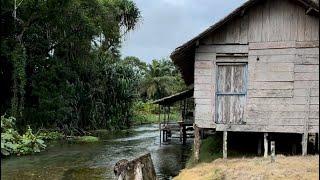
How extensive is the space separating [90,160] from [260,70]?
1082 cm

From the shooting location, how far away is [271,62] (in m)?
16.3

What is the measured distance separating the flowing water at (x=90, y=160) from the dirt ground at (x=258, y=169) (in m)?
4.31

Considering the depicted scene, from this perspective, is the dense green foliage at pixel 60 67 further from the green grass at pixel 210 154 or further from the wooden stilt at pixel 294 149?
the wooden stilt at pixel 294 149

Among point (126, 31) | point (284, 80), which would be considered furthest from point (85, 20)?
point (284, 80)

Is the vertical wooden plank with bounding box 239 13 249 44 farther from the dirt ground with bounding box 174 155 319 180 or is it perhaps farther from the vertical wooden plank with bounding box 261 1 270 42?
the dirt ground with bounding box 174 155 319 180

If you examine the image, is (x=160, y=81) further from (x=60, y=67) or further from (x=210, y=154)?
(x=210, y=154)

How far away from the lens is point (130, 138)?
3569 cm

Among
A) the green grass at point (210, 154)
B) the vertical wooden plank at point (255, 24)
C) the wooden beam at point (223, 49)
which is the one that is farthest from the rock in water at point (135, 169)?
the vertical wooden plank at point (255, 24)

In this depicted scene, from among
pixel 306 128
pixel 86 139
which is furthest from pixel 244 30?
pixel 86 139

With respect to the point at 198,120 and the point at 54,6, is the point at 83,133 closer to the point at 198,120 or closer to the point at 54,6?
the point at 54,6

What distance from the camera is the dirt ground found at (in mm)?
12289

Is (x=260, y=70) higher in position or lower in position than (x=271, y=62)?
lower

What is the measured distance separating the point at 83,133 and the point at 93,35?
7.48 meters

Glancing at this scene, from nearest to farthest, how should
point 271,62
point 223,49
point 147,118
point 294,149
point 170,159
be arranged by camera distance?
1. point 271,62
2. point 223,49
3. point 294,149
4. point 170,159
5. point 147,118
